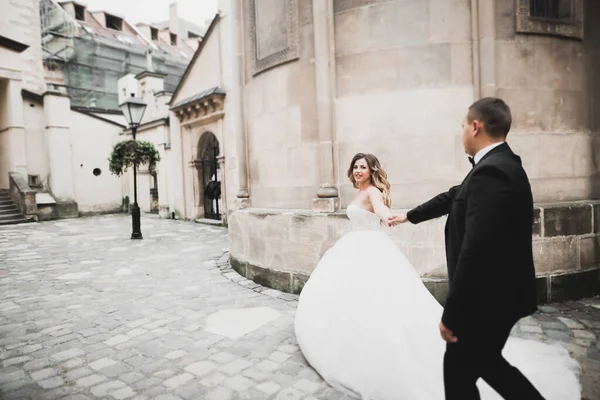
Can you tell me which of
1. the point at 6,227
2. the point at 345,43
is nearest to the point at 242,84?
the point at 345,43

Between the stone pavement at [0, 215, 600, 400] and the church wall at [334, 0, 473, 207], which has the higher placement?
the church wall at [334, 0, 473, 207]

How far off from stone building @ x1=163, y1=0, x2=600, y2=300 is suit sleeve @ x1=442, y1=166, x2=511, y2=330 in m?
2.80

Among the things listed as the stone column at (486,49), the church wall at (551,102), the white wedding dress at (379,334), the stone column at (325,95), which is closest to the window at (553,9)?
the church wall at (551,102)

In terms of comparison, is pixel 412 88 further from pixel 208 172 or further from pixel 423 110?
pixel 208 172

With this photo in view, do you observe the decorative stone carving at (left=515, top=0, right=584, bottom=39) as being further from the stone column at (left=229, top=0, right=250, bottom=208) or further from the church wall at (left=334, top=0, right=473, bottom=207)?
the stone column at (left=229, top=0, right=250, bottom=208)

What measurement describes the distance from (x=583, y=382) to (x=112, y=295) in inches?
221

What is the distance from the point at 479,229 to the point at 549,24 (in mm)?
4493

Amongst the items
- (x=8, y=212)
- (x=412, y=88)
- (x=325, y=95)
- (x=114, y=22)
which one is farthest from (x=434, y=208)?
(x=114, y=22)

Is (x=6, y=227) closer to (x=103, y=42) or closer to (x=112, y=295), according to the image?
(x=112, y=295)

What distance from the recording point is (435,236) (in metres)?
4.58

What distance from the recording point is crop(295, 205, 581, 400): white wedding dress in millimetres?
2660

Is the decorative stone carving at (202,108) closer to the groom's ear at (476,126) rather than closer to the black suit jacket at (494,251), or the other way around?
the groom's ear at (476,126)

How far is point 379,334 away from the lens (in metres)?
2.87

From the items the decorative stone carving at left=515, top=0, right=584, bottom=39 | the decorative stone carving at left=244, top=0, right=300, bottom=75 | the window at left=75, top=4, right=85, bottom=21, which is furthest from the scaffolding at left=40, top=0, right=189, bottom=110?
the decorative stone carving at left=515, top=0, right=584, bottom=39
